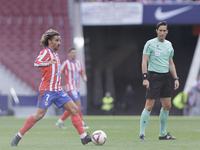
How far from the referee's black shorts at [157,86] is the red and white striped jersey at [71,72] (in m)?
4.01

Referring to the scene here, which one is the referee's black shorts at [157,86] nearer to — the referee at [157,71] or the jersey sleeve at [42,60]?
the referee at [157,71]

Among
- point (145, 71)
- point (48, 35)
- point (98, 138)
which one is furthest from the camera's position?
point (145, 71)

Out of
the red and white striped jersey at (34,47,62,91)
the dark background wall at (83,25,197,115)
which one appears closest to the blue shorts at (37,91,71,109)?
the red and white striped jersey at (34,47,62,91)

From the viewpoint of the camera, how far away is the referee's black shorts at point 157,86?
711 cm

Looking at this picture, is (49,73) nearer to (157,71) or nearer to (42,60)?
(42,60)

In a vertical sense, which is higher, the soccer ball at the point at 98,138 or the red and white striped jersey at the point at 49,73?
the red and white striped jersey at the point at 49,73

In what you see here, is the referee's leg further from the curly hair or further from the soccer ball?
the curly hair

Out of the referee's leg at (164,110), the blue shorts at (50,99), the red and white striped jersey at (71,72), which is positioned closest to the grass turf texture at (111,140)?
the referee's leg at (164,110)

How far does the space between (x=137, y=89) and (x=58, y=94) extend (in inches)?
934

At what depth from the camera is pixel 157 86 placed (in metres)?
7.13

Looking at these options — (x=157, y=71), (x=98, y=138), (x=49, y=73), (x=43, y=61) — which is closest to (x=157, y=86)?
(x=157, y=71)

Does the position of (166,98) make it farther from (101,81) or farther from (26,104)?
(101,81)

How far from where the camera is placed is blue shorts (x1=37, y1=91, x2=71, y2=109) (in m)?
6.43

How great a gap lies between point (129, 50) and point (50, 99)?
2337 centimetres
